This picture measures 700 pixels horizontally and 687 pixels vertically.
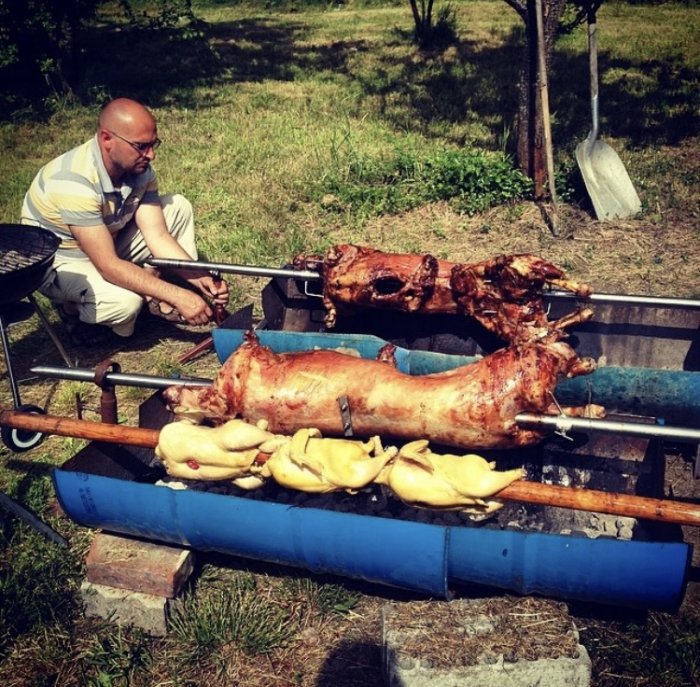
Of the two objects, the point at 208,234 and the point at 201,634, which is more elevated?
the point at 208,234

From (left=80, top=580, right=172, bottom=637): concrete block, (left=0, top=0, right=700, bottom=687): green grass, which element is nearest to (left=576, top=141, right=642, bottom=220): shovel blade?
(left=0, top=0, right=700, bottom=687): green grass

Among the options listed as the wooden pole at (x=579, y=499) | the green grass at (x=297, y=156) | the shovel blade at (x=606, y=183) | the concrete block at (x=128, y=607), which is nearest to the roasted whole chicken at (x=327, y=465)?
the wooden pole at (x=579, y=499)

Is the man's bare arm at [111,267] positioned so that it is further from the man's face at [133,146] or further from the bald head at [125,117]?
the bald head at [125,117]

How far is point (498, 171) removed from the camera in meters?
7.36

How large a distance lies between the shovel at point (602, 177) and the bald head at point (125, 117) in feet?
14.4

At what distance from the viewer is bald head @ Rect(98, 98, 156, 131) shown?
15.6ft

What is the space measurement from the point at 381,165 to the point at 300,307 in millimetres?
3703

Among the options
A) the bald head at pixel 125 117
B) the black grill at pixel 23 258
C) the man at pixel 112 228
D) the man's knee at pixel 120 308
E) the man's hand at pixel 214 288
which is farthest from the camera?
the man's knee at pixel 120 308

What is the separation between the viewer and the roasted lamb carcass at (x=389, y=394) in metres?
3.13

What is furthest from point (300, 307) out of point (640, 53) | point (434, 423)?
point (640, 53)

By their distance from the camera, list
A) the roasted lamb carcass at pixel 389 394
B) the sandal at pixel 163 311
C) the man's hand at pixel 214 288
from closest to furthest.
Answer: the roasted lamb carcass at pixel 389 394, the man's hand at pixel 214 288, the sandal at pixel 163 311

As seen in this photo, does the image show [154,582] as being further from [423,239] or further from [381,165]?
[381,165]

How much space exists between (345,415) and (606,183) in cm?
480

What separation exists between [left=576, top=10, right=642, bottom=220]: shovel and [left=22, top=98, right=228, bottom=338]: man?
4025 millimetres
